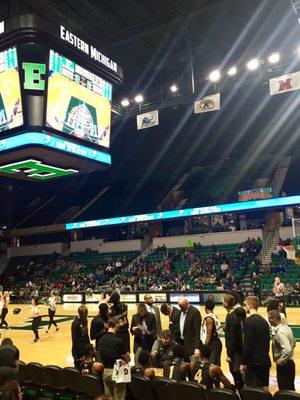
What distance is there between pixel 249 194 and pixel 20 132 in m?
21.2

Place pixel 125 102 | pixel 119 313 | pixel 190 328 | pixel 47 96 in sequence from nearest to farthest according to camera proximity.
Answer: pixel 190 328 < pixel 119 313 < pixel 47 96 < pixel 125 102

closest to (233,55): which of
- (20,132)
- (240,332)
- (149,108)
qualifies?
(149,108)

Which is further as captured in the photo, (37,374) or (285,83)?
(285,83)

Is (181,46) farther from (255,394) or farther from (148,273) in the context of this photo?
(255,394)

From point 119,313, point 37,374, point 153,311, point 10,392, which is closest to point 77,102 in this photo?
point 119,313

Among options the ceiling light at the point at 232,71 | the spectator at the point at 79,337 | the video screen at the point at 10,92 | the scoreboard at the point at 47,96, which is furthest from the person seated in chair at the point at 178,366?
the ceiling light at the point at 232,71

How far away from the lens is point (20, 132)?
43.2ft

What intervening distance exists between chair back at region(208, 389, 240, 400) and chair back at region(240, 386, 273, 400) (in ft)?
0.28

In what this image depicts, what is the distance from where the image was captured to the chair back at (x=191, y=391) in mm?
5029

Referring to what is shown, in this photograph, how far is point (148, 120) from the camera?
76.1 ft

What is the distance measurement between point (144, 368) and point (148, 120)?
1844cm

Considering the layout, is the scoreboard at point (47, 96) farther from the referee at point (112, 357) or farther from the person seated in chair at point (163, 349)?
the referee at point (112, 357)

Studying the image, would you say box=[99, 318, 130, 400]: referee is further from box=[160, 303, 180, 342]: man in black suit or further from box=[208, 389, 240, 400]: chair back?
box=[160, 303, 180, 342]: man in black suit

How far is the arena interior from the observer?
6.41 m
